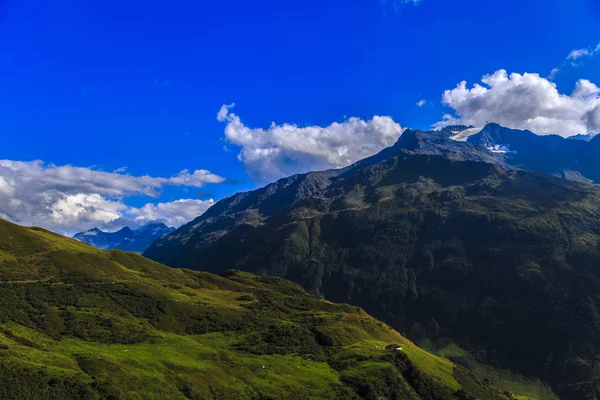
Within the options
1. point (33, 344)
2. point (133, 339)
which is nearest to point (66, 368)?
point (33, 344)

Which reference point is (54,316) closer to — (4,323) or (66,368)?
(4,323)

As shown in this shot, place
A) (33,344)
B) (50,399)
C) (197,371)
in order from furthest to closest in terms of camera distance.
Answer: (197,371)
(33,344)
(50,399)

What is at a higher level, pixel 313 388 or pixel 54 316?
pixel 54 316

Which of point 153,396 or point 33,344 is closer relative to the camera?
point 153,396


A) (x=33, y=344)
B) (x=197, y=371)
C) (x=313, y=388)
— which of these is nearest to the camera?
(x=33, y=344)

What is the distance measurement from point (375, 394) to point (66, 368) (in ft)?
369

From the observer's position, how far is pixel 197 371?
Answer: 174 meters

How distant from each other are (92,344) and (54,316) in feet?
84.4

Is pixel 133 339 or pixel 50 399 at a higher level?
pixel 133 339

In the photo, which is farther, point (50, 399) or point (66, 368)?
point (66, 368)

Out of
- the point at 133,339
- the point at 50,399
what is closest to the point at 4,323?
the point at 133,339

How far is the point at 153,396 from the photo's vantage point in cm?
14712

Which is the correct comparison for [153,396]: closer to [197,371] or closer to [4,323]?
[197,371]

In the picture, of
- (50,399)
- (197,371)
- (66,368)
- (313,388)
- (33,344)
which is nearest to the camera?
(50,399)
